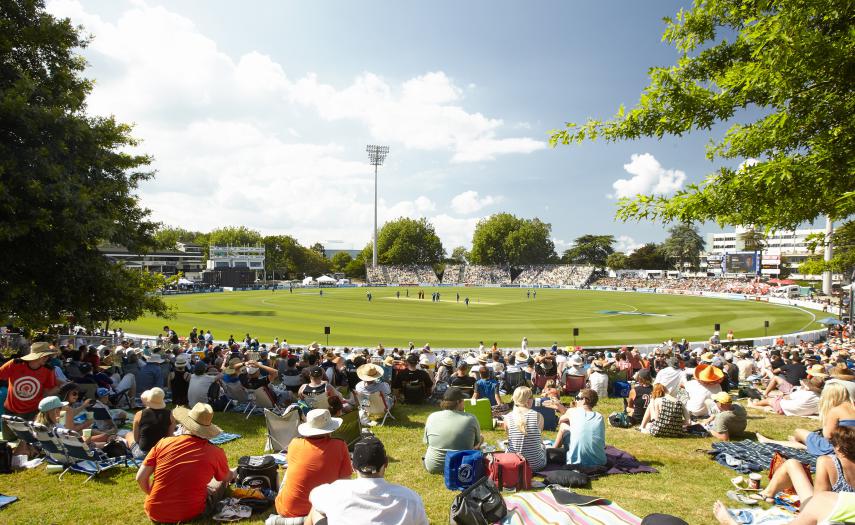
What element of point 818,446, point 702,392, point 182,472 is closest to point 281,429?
point 182,472

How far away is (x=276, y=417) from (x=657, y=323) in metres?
41.9

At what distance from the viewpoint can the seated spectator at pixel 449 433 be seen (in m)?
7.14

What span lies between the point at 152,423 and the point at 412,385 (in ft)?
23.4

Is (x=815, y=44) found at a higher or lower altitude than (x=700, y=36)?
lower

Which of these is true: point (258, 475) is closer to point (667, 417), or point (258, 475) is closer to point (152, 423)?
point (152, 423)

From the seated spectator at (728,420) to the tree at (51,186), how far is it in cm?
1437

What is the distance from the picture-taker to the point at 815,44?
5.11m

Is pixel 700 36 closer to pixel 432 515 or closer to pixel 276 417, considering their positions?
pixel 432 515

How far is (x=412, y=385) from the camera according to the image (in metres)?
12.8

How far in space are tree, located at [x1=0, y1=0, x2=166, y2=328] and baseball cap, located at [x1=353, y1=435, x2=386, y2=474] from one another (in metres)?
10.0

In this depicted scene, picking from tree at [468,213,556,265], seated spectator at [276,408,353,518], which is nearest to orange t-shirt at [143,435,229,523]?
seated spectator at [276,408,353,518]

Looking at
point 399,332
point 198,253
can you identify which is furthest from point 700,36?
point 198,253

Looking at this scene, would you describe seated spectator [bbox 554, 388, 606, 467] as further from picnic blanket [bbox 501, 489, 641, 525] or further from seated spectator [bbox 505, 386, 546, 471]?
picnic blanket [bbox 501, 489, 641, 525]

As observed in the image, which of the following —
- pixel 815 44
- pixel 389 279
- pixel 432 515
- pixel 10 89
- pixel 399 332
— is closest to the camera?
pixel 815 44
